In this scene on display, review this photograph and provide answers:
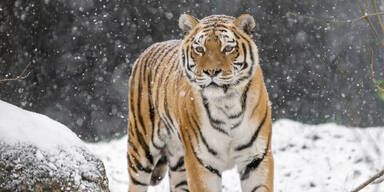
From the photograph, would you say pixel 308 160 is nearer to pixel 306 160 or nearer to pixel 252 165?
pixel 306 160

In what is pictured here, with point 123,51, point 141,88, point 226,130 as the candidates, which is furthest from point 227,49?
point 123,51

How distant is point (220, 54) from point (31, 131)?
3.60ft

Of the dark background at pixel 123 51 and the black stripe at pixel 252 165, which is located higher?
the black stripe at pixel 252 165

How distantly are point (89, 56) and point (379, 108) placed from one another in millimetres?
4575

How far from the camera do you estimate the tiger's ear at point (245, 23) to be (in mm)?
2994

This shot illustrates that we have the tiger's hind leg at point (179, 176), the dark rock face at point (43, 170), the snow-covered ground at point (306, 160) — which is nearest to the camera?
the dark rock face at point (43, 170)

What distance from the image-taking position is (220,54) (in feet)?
9.29

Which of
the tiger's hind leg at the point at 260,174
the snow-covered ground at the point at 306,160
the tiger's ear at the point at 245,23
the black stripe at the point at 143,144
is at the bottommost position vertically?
the snow-covered ground at the point at 306,160

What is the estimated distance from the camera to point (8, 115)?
2641 mm

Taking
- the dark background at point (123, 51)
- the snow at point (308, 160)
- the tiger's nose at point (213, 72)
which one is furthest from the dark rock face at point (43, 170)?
the dark background at point (123, 51)

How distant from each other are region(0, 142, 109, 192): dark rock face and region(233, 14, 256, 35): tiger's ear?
1.19 meters

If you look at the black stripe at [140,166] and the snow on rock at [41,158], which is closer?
the snow on rock at [41,158]

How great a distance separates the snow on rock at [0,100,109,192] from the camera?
2.46 metres

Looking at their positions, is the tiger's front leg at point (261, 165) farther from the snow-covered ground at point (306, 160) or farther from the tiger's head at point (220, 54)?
the snow-covered ground at point (306, 160)
